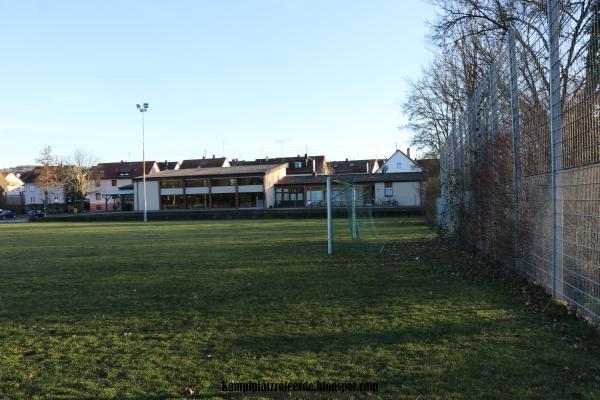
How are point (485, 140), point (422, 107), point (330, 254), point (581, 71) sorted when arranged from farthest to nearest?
point (422, 107), point (330, 254), point (485, 140), point (581, 71)

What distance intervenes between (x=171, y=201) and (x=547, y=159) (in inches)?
2422

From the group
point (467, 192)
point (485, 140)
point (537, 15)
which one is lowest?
point (467, 192)

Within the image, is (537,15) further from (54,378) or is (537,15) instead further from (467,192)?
(54,378)

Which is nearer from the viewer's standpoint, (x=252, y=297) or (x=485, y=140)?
(x=252, y=297)

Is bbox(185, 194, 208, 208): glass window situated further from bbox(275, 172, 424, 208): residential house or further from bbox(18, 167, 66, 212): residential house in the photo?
bbox(18, 167, 66, 212): residential house

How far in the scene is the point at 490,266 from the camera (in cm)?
935

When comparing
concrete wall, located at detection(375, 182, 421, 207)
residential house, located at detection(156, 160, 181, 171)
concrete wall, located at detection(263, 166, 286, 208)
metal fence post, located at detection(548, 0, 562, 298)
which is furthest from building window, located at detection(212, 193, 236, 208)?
metal fence post, located at detection(548, 0, 562, 298)

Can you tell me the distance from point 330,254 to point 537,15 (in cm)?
856

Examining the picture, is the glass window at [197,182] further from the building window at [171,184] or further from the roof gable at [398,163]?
the roof gable at [398,163]

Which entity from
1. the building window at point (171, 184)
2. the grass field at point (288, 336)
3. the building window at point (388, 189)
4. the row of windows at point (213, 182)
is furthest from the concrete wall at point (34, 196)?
the grass field at point (288, 336)

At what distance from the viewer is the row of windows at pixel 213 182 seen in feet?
202

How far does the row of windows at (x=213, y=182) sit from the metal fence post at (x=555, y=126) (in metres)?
55.2

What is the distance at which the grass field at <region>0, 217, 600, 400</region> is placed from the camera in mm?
4078

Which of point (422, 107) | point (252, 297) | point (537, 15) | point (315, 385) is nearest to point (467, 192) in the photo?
point (537, 15)
